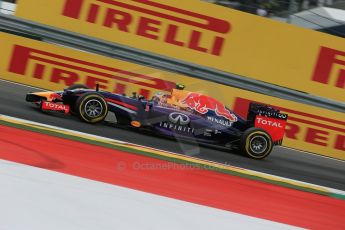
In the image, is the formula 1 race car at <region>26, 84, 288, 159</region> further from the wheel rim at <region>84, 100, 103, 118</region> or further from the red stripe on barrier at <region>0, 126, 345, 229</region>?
the red stripe on barrier at <region>0, 126, 345, 229</region>

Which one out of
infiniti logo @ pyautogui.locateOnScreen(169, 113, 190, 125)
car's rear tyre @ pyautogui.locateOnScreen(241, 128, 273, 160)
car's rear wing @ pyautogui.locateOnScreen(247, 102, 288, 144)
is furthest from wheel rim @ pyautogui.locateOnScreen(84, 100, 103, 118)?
car's rear wing @ pyautogui.locateOnScreen(247, 102, 288, 144)

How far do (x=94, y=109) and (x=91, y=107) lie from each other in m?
0.06

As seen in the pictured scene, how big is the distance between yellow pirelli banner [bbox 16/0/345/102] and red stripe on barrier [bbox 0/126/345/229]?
443 centimetres

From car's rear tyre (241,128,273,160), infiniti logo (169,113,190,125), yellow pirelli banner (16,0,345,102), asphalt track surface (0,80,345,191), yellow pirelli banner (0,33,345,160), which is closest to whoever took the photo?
asphalt track surface (0,80,345,191)

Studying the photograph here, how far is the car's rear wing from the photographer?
8.85m

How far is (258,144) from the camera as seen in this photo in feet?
28.5

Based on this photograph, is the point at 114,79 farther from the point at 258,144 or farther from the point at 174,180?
the point at 174,180

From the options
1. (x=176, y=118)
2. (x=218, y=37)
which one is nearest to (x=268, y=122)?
(x=176, y=118)

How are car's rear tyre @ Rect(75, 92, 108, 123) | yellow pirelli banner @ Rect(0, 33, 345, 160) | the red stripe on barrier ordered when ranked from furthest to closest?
yellow pirelli banner @ Rect(0, 33, 345, 160)
car's rear tyre @ Rect(75, 92, 108, 123)
the red stripe on barrier

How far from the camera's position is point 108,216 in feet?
13.0

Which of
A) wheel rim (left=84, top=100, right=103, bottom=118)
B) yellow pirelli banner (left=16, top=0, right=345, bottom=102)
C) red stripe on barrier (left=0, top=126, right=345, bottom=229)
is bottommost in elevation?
red stripe on barrier (left=0, top=126, right=345, bottom=229)

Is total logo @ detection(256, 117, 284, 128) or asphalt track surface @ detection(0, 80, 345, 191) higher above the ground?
total logo @ detection(256, 117, 284, 128)

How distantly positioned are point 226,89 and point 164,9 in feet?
7.31

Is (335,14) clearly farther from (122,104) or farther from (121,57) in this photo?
(122,104)
